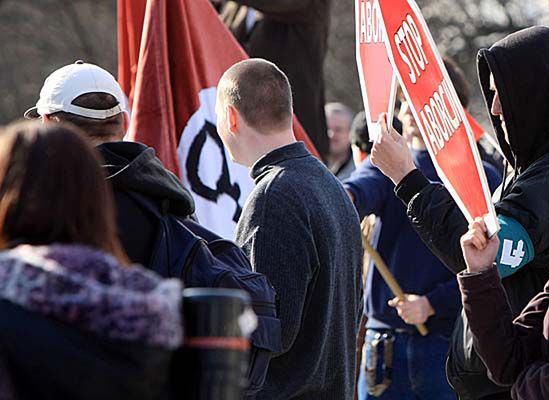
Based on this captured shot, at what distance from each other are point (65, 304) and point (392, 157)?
187 cm

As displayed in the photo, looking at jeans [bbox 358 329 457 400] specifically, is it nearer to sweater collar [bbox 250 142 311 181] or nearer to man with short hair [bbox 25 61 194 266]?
sweater collar [bbox 250 142 311 181]

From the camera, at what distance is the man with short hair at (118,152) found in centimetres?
372

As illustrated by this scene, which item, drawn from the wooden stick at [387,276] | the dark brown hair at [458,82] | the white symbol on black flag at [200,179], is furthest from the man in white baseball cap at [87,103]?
the dark brown hair at [458,82]

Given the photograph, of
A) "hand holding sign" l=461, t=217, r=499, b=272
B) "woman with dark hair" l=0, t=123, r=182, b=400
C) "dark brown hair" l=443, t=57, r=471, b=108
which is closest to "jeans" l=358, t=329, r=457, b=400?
"dark brown hair" l=443, t=57, r=471, b=108

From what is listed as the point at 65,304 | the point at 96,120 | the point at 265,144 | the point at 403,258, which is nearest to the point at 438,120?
the point at 265,144

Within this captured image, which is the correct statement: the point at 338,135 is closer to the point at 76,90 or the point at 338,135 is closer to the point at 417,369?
the point at 417,369

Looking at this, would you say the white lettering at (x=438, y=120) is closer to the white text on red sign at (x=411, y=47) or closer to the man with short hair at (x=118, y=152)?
the white text on red sign at (x=411, y=47)

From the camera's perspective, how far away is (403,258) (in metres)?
6.10

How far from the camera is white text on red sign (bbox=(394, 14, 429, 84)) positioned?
155 inches

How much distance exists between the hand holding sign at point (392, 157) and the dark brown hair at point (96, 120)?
0.78 meters

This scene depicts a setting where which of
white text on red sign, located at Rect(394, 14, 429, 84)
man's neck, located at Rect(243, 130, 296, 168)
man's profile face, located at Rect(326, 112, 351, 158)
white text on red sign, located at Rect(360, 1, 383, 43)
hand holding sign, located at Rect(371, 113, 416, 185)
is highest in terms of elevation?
man's profile face, located at Rect(326, 112, 351, 158)

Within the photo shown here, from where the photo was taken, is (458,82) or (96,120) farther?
(458,82)

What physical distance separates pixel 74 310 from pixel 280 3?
4.33 meters

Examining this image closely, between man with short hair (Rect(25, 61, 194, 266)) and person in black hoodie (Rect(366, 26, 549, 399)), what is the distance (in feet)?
2.30
